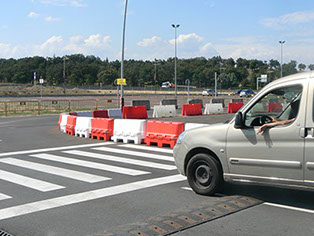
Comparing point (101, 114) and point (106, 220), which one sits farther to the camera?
point (101, 114)

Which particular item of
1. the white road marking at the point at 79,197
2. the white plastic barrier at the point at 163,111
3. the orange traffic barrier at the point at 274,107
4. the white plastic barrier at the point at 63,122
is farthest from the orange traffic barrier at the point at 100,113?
the orange traffic barrier at the point at 274,107

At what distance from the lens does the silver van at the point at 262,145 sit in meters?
5.91

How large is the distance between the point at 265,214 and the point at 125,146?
8178 millimetres

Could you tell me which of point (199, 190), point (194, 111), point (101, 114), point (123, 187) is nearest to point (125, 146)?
point (123, 187)

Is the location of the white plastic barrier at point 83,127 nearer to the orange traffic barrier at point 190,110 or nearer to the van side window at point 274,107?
the van side window at point 274,107

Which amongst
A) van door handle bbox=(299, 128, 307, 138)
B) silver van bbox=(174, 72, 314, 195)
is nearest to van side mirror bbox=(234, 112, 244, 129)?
silver van bbox=(174, 72, 314, 195)

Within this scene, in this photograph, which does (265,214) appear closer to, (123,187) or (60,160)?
(123,187)

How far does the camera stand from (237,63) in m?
161

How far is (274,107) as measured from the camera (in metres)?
6.78

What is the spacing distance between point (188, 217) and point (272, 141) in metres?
1.79

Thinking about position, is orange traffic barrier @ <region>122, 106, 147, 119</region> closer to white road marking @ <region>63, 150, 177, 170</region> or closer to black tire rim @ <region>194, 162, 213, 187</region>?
white road marking @ <region>63, 150, 177, 170</region>

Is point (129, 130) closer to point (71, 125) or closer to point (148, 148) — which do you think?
point (148, 148)

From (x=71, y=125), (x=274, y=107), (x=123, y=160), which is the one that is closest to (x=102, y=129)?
(x=71, y=125)

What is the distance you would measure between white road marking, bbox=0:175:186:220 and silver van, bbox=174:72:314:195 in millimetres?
1077
